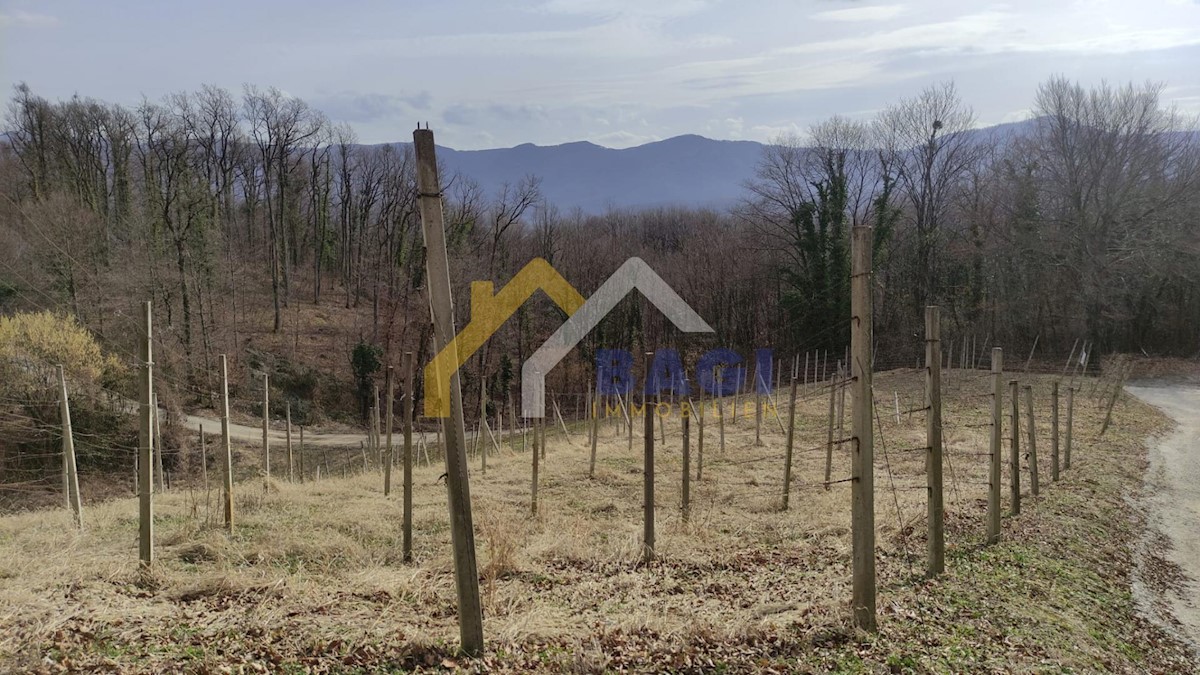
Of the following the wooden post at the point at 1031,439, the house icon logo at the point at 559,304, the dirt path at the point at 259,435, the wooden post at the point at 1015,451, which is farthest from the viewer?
the house icon logo at the point at 559,304

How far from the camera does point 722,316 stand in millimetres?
40469

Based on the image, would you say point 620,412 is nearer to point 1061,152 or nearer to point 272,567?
point 272,567

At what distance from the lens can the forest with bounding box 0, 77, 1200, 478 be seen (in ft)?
97.5

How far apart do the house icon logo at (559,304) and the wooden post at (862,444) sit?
27.2m

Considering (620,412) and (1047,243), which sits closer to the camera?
(620,412)

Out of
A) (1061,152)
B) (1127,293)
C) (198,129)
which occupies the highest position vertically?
(198,129)

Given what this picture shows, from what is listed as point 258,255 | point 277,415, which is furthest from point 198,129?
point 277,415

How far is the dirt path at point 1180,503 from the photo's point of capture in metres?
7.67

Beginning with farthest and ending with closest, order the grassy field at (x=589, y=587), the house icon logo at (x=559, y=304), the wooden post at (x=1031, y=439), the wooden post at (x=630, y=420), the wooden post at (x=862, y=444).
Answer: the house icon logo at (x=559, y=304) → the wooden post at (x=630, y=420) → the wooden post at (x=1031, y=439) → the wooden post at (x=862, y=444) → the grassy field at (x=589, y=587)

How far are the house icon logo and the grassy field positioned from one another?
22.6m

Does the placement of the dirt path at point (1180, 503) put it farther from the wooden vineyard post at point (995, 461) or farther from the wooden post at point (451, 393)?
the wooden post at point (451, 393)

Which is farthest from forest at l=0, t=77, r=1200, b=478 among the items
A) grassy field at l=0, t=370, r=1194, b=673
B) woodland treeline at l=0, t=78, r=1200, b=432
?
grassy field at l=0, t=370, r=1194, b=673

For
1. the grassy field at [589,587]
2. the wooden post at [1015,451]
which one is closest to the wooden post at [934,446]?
the grassy field at [589,587]

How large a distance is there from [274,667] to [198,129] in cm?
4163
